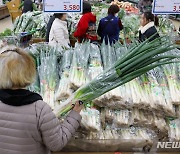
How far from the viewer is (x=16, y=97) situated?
1426 millimetres

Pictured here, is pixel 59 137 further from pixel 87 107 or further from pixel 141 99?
pixel 141 99

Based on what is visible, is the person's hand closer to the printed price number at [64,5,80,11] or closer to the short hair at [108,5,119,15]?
the printed price number at [64,5,80,11]

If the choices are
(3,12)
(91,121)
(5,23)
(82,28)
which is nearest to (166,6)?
(82,28)

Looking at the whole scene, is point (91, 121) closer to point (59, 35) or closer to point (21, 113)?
point (21, 113)

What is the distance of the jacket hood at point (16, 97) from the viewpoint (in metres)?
1.43

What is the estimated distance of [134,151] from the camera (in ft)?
6.49

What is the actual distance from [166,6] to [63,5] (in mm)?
1360

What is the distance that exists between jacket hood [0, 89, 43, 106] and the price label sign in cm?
224

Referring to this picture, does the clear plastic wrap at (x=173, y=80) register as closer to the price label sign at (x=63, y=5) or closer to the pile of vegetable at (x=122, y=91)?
the pile of vegetable at (x=122, y=91)

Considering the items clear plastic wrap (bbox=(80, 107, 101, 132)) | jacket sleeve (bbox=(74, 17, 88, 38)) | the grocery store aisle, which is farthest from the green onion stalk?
the grocery store aisle

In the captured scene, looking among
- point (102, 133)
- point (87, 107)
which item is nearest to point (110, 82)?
point (87, 107)

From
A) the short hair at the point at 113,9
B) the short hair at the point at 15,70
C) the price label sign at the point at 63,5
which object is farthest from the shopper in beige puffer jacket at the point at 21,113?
the short hair at the point at 113,9

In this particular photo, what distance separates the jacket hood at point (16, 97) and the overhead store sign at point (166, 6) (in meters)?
2.78

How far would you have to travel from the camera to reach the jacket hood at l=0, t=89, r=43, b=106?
1.43 m
